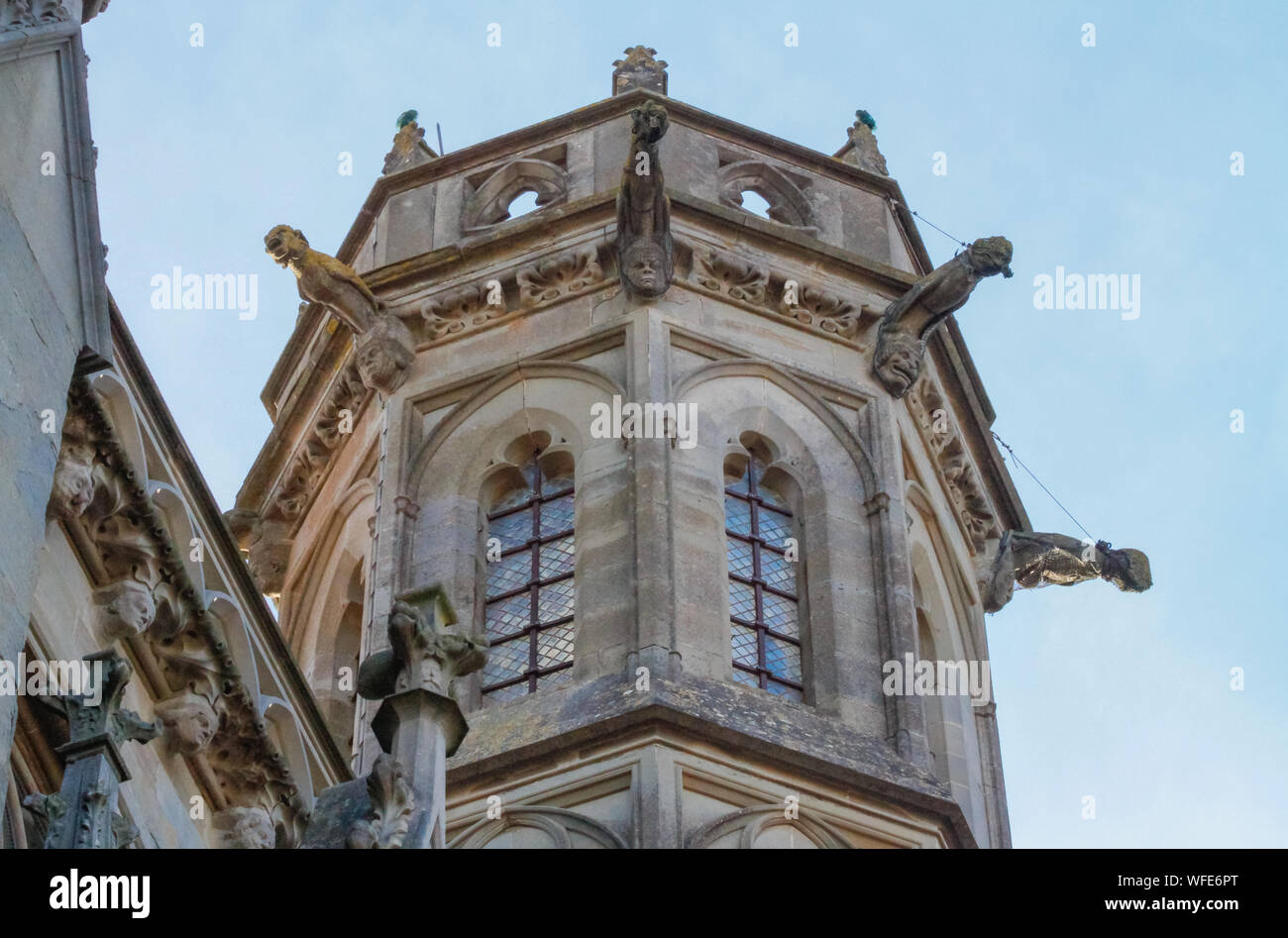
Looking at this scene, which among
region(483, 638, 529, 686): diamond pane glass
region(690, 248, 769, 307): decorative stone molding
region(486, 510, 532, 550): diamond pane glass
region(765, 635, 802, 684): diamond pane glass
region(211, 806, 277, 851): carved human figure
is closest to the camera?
region(211, 806, 277, 851): carved human figure

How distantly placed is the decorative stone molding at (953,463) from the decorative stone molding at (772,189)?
1.51m

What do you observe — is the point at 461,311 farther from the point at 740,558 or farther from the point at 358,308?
the point at 740,558

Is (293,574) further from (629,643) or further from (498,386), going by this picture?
(629,643)

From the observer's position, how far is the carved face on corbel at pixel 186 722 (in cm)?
1209

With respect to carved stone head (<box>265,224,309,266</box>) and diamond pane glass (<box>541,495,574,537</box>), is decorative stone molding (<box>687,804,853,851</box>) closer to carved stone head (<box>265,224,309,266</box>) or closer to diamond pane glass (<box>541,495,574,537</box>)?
diamond pane glass (<box>541,495,574,537</box>)

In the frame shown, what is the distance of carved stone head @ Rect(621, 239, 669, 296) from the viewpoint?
21.9m

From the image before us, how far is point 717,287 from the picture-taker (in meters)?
22.4

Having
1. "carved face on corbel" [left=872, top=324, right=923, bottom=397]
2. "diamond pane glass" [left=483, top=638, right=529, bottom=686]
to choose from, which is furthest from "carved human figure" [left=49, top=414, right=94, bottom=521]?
"carved face on corbel" [left=872, top=324, right=923, bottom=397]

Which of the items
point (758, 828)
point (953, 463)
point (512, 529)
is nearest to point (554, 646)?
point (512, 529)

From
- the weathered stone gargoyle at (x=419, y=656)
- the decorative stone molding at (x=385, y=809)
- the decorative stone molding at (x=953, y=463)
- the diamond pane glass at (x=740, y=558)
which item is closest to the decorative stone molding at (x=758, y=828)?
the diamond pane glass at (x=740, y=558)

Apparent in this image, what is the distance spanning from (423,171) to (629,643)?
6.30 metres

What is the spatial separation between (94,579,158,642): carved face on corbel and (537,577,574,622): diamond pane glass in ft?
28.3

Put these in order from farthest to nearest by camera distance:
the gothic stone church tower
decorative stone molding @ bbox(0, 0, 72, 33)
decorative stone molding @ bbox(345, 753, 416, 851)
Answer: the gothic stone church tower < decorative stone molding @ bbox(0, 0, 72, 33) < decorative stone molding @ bbox(345, 753, 416, 851)

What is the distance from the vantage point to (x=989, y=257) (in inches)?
901
